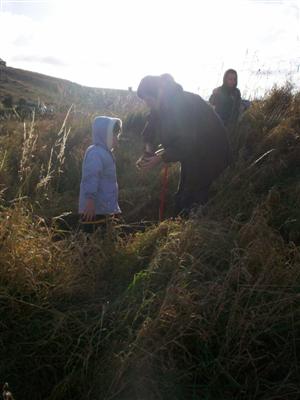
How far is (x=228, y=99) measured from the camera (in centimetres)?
647

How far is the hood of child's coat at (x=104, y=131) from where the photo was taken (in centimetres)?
410

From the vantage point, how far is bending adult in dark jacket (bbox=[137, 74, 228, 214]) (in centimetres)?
426

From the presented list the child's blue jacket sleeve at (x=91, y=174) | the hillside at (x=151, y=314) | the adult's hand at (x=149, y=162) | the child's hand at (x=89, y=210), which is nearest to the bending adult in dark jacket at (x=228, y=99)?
the adult's hand at (x=149, y=162)

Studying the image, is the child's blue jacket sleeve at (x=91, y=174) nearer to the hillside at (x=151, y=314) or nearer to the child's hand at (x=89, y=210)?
the child's hand at (x=89, y=210)

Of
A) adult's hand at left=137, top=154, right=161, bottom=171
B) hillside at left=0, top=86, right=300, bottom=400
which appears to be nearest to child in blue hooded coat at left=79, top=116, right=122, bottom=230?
adult's hand at left=137, top=154, right=161, bottom=171

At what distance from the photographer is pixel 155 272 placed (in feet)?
8.73

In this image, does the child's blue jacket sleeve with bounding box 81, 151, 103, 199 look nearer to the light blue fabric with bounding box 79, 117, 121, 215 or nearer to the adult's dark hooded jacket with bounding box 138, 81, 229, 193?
the light blue fabric with bounding box 79, 117, 121, 215

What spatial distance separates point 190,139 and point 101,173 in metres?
0.92

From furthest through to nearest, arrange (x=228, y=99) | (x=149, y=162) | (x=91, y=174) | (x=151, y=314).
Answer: (x=228, y=99)
(x=149, y=162)
(x=91, y=174)
(x=151, y=314)

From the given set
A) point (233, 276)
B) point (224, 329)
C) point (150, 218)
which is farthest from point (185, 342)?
point (150, 218)

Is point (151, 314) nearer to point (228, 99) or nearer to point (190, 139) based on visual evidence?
point (190, 139)

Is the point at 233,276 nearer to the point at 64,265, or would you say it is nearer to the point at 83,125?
the point at 64,265

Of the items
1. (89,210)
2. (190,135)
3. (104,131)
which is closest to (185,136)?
(190,135)

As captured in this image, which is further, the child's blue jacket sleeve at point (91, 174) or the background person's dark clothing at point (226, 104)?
the background person's dark clothing at point (226, 104)
